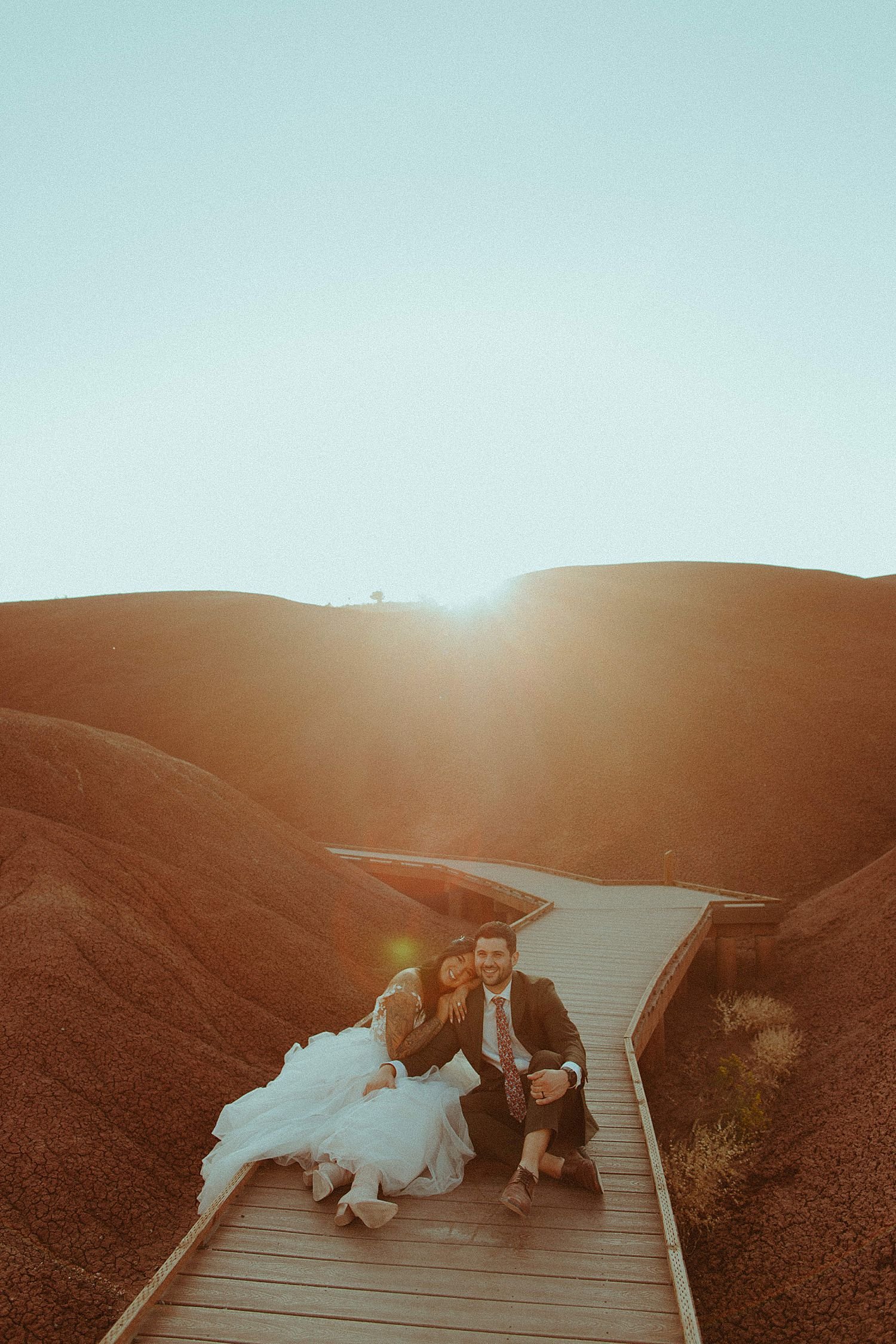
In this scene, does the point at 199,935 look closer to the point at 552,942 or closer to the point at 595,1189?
the point at 552,942

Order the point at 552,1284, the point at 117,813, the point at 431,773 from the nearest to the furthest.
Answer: the point at 552,1284 < the point at 117,813 < the point at 431,773

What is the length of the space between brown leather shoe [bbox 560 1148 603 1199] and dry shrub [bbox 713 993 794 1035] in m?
8.40

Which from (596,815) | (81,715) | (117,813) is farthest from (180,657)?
(117,813)

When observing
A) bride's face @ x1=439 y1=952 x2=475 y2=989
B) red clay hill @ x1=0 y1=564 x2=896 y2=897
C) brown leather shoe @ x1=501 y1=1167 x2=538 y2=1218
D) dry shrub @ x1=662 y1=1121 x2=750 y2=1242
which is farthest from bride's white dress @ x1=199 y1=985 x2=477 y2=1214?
red clay hill @ x1=0 y1=564 x2=896 y2=897

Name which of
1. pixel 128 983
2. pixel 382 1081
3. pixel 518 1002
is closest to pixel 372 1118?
pixel 382 1081

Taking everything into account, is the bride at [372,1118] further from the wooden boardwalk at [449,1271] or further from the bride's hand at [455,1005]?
the wooden boardwalk at [449,1271]

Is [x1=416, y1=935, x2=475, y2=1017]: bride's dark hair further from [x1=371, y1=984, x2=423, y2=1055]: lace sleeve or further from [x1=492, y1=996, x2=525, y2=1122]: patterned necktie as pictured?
[x1=492, y1=996, x2=525, y2=1122]: patterned necktie

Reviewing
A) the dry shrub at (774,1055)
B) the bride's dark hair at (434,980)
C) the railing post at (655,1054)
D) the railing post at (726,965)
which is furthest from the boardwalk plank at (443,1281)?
the railing post at (726,965)

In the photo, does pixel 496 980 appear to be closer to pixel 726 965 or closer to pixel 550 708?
pixel 726 965

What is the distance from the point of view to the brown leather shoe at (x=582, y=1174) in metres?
5.18

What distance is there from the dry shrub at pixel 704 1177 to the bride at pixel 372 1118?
12.2ft

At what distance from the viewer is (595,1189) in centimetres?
517

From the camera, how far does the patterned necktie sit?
544 cm

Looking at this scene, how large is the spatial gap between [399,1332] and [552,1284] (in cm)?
83
